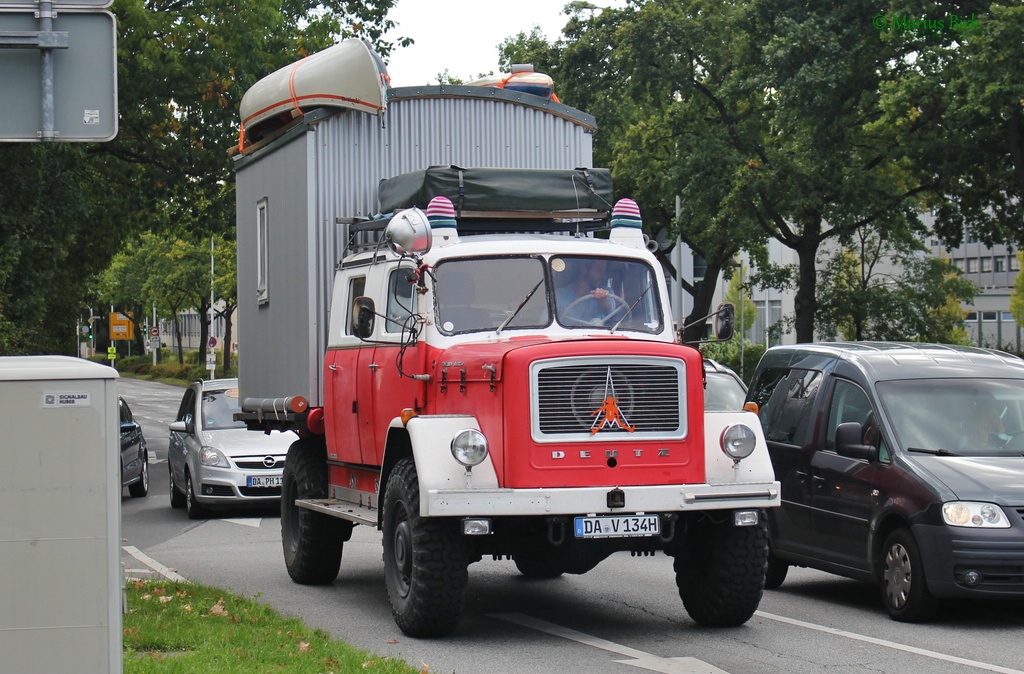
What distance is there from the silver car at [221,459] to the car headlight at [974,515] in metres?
10.1

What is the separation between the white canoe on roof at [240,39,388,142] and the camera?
11.8 meters

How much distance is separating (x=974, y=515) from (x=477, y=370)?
3.40 m

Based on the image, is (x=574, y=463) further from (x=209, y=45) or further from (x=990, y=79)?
(x=209, y=45)

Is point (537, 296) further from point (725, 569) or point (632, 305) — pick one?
point (725, 569)

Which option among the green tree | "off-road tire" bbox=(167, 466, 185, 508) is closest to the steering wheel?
"off-road tire" bbox=(167, 466, 185, 508)

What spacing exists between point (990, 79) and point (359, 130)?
16.4 m

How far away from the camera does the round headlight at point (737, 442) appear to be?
927 cm

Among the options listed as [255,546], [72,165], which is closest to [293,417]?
[255,546]

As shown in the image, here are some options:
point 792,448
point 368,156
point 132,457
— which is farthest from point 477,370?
point 132,457

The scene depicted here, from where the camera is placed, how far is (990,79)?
25141 mm

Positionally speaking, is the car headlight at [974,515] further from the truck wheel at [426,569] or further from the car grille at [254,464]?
the car grille at [254,464]

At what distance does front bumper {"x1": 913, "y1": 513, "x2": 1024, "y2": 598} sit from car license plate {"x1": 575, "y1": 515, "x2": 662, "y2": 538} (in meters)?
2.10

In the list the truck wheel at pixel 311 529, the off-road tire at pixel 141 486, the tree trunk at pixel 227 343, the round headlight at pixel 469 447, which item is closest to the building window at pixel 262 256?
the truck wheel at pixel 311 529

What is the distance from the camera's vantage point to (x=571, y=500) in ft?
28.5
